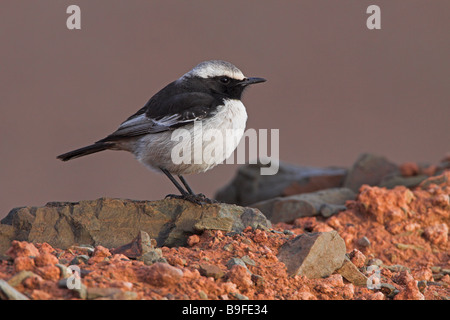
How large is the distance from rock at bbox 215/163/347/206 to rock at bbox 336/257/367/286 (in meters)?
4.67

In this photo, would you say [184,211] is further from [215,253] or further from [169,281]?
[169,281]

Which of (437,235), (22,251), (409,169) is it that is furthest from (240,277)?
(409,169)

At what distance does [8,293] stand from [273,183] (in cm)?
692

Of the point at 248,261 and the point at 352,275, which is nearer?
the point at 248,261

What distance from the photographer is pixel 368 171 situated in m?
9.17

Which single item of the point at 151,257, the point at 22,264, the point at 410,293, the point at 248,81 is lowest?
the point at 410,293

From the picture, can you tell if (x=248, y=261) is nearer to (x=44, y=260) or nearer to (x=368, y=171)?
(x=44, y=260)

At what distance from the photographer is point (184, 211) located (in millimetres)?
5648

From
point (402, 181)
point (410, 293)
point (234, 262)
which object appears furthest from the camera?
point (402, 181)

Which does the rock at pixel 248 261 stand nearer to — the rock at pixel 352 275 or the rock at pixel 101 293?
the rock at pixel 352 275

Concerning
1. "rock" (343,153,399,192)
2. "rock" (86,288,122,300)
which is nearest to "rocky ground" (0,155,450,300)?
"rock" (86,288,122,300)

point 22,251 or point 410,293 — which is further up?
point 22,251

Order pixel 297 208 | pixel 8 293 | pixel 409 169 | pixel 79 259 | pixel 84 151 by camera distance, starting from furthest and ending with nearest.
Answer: pixel 409 169 → pixel 297 208 → pixel 84 151 → pixel 79 259 → pixel 8 293

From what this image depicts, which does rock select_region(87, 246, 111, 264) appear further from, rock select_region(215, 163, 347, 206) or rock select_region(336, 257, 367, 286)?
rock select_region(215, 163, 347, 206)
